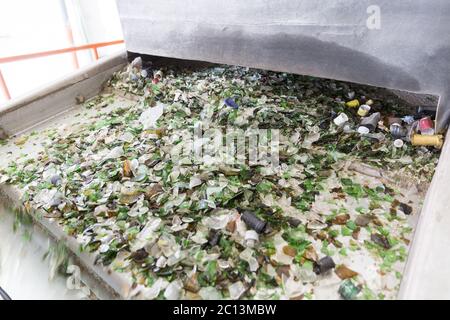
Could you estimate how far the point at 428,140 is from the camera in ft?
6.91

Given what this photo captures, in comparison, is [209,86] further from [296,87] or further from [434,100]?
[434,100]

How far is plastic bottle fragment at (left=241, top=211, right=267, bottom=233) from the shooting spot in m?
1.74

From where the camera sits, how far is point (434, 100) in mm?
2744

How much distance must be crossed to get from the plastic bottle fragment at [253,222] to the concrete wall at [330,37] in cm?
129

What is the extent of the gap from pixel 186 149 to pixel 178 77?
63.4 inches

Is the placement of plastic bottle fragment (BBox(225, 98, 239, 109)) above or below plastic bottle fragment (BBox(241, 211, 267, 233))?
above

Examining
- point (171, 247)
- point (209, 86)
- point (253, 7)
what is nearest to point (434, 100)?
point (253, 7)

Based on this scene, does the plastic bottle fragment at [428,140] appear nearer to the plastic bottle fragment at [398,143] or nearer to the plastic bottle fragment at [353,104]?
the plastic bottle fragment at [398,143]

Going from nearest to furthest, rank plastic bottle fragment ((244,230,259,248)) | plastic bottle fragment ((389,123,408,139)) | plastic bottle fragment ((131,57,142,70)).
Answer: plastic bottle fragment ((244,230,259,248)) < plastic bottle fragment ((389,123,408,139)) < plastic bottle fragment ((131,57,142,70))

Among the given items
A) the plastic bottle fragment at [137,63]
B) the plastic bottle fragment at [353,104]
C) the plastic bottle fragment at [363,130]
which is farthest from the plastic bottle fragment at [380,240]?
the plastic bottle fragment at [137,63]

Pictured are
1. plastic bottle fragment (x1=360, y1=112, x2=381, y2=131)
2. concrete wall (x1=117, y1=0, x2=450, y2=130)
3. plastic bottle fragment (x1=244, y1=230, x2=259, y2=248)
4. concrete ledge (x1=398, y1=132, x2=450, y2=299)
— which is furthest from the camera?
plastic bottle fragment (x1=360, y1=112, x2=381, y2=131)

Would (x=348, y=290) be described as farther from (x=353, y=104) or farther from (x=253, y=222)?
(x=353, y=104)

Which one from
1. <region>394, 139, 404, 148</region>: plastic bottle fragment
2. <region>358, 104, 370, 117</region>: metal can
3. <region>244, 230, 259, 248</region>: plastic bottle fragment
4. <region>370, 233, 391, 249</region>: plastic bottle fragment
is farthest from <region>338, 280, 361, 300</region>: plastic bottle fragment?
<region>358, 104, 370, 117</region>: metal can

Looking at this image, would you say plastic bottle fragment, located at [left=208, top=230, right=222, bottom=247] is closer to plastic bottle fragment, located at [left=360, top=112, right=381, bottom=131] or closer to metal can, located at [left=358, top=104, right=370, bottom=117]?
plastic bottle fragment, located at [left=360, top=112, right=381, bottom=131]
